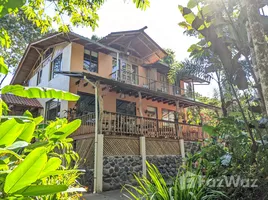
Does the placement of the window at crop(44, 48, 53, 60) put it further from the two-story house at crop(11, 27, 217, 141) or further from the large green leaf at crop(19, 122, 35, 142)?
the large green leaf at crop(19, 122, 35, 142)

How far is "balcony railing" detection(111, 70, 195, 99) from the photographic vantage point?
13.5m

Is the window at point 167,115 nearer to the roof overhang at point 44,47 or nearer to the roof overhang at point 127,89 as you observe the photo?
the roof overhang at point 127,89

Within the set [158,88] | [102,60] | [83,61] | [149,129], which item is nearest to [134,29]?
[102,60]

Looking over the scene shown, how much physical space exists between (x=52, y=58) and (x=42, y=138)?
45.3ft

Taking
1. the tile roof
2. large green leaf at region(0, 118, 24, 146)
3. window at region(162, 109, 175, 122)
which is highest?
the tile roof

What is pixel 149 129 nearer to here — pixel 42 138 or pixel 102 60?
pixel 102 60

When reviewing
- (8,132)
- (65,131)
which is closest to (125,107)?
(65,131)

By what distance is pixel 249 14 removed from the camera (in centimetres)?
235

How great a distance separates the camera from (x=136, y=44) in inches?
589

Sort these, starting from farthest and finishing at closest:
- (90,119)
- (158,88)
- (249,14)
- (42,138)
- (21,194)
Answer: (158,88) → (90,119) → (249,14) → (42,138) → (21,194)

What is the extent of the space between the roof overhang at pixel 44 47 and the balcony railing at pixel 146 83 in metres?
1.70

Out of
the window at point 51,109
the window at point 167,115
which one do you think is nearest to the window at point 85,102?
the window at point 51,109

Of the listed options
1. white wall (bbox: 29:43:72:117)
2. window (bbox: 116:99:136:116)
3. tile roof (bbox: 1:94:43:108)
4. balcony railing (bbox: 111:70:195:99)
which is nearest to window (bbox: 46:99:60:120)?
white wall (bbox: 29:43:72:117)

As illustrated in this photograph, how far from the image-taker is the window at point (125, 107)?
13.3 m
